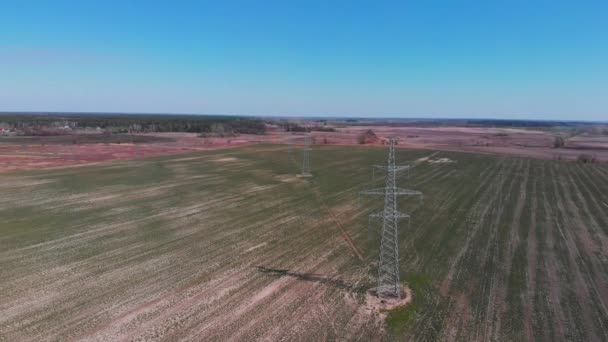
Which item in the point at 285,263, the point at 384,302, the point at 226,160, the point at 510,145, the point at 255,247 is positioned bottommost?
the point at 384,302

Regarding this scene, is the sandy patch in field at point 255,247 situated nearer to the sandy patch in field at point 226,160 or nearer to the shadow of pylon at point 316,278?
the shadow of pylon at point 316,278

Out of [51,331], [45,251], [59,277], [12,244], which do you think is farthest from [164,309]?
[12,244]

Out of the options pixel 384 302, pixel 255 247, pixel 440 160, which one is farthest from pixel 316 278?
pixel 440 160

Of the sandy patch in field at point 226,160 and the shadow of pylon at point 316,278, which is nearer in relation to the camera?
the shadow of pylon at point 316,278

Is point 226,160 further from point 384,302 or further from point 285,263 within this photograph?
point 384,302

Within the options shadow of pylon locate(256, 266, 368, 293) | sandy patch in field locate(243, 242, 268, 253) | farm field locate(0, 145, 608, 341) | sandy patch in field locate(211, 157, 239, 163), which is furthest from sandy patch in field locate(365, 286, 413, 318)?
sandy patch in field locate(211, 157, 239, 163)

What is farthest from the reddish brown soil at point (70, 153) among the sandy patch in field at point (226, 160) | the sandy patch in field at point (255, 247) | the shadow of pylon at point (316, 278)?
the shadow of pylon at point (316, 278)

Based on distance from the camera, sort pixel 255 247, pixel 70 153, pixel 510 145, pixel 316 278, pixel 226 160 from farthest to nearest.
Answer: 1. pixel 510 145
2. pixel 70 153
3. pixel 226 160
4. pixel 255 247
5. pixel 316 278

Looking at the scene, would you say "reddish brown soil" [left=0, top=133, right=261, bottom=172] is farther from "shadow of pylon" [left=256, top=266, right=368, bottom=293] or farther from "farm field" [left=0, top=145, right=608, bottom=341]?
"shadow of pylon" [left=256, top=266, right=368, bottom=293]
